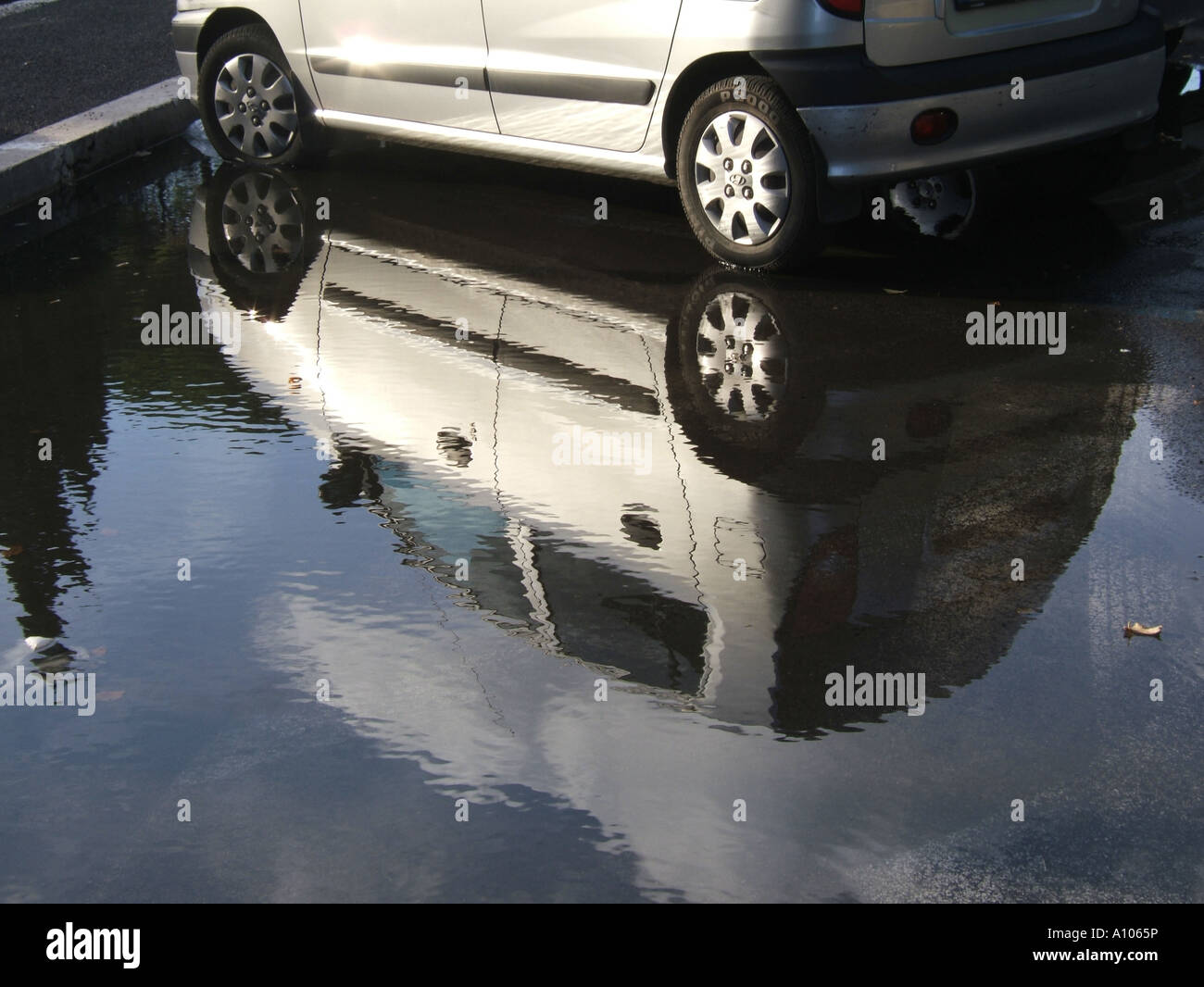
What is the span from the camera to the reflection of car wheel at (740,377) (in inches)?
219

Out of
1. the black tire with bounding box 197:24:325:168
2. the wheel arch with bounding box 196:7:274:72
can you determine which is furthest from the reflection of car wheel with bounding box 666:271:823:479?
the wheel arch with bounding box 196:7:274:72

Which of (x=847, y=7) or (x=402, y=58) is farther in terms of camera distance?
(x=402, y=58)

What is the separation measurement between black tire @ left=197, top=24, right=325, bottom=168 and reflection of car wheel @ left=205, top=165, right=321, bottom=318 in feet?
0.46

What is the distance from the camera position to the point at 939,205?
7691 mm

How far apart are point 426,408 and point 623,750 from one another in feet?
7.89

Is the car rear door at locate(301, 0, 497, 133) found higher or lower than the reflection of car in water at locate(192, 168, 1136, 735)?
higher

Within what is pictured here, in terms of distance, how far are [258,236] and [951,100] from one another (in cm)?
354

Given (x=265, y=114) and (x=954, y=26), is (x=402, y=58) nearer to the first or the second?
(x=265, y=114)

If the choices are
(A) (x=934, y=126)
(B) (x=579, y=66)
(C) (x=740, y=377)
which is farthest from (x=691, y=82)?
(C) (x=740, y=377)

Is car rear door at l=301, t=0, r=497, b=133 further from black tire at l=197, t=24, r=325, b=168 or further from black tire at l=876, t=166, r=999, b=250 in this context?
black tire at l=876, t=166, r=999, b=250

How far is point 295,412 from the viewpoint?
603 cm

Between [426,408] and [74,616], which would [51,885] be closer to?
[74,616]

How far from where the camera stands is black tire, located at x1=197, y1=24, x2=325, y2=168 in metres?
9.26

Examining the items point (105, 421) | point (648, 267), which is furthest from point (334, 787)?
point (648, 267)
